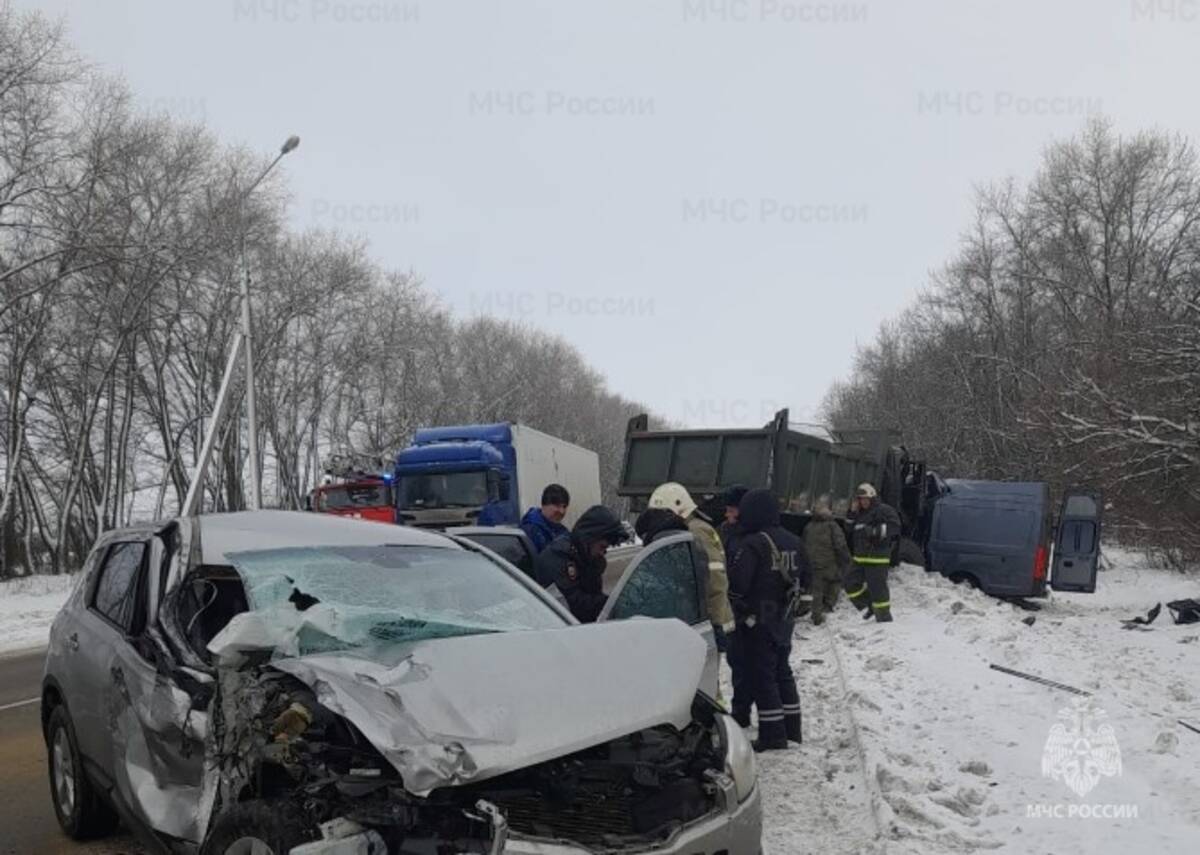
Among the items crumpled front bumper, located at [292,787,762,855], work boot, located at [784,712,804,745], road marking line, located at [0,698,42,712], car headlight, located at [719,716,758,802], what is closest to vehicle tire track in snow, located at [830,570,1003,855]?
work boot, located at [784,712,804,745]

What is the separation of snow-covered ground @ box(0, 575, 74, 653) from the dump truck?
9243mm

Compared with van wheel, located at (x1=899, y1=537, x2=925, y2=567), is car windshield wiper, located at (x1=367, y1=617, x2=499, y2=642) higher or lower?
higher

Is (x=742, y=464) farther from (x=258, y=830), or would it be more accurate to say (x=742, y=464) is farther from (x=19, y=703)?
(x=258, y=830)

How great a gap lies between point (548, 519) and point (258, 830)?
15.5ft

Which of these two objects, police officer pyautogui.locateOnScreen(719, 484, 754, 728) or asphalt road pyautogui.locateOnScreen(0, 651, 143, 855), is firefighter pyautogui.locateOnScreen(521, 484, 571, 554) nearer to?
police officer pyautogui.locateOnScreen(719, 484, 754, 728)

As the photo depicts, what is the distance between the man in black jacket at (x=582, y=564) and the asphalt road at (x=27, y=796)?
2.78m

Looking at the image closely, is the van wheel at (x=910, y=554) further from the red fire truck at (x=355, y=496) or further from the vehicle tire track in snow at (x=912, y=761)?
the red fire truck at (x=355, y=496)

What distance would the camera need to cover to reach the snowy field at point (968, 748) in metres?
4.84

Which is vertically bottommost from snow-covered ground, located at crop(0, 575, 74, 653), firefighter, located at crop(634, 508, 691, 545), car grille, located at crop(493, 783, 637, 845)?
snow-covered ground, located at crop(0, 575, 74, 653)

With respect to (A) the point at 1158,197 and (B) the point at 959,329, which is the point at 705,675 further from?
(B) the point at 959,329

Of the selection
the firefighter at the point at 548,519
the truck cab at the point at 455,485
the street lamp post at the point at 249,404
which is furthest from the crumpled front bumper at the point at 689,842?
the street lamp post at the point at 249,404

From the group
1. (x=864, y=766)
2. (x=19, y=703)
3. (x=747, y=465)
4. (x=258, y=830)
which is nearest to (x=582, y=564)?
(x=864, y=766)

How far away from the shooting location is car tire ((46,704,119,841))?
4.75 meters

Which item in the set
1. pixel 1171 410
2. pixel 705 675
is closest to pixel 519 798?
pixel 705 675
